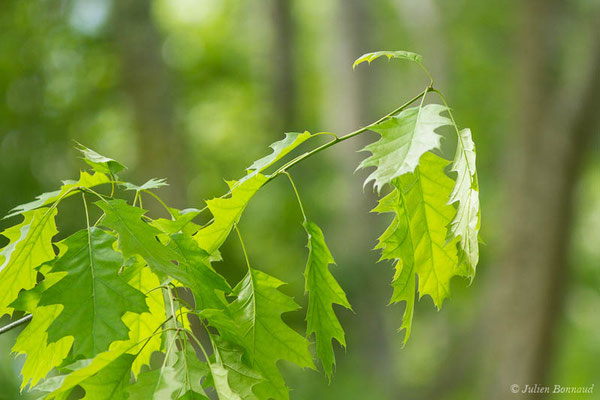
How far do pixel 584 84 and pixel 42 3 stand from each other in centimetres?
287

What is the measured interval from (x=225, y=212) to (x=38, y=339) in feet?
0.82

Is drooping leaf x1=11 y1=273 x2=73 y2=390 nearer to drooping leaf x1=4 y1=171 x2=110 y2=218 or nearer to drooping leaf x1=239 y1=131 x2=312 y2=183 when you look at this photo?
drooping leaf x1=4 y1=171 x2=110 y2=218

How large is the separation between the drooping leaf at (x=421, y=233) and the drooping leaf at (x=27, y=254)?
1.22 feet

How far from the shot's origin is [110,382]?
656 mm

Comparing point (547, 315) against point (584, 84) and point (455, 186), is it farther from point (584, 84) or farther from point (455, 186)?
point (455, 186)

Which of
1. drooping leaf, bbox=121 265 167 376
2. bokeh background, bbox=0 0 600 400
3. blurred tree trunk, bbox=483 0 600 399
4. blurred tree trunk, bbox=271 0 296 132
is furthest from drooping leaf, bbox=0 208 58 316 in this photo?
blurred tree trunk, bbox=271 0 296 132

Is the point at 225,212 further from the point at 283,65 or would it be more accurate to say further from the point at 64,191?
the point at 283,65

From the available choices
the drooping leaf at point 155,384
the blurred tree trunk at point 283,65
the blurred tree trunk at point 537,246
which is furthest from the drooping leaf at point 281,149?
the blurred tree trunk at point 283,65

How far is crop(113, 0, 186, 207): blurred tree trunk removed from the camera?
11.4ft

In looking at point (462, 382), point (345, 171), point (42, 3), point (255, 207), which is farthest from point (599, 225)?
point (42, 3)

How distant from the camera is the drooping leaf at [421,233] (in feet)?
2.45

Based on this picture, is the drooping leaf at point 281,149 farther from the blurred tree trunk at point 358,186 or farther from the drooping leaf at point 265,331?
the blurred tree trunk at point 358,186

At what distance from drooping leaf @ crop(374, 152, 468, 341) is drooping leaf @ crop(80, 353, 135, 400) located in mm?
285

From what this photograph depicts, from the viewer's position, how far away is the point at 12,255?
76 cm
